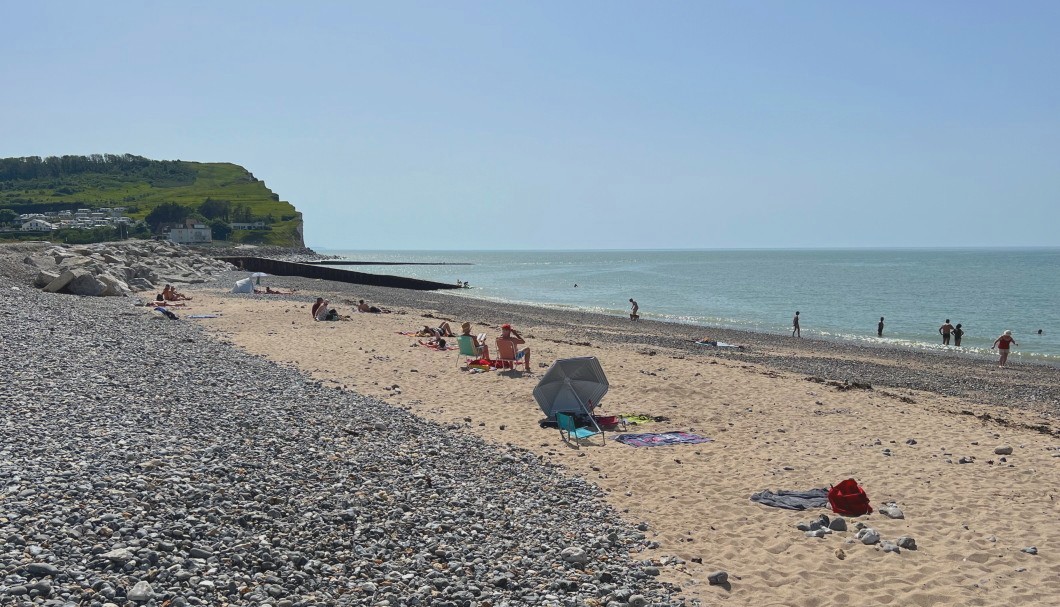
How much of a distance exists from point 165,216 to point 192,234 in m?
8.52

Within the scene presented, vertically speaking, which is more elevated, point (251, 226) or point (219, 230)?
point (251, 226)

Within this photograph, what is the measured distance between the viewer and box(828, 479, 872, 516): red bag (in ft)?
26.6

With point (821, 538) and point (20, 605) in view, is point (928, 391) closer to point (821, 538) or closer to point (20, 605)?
point (821, 538)

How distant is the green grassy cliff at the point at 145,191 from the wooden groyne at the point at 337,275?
5376cm

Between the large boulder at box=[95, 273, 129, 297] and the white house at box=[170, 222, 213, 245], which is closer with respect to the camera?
the large boulder at box=[95, 273, 129, 297]

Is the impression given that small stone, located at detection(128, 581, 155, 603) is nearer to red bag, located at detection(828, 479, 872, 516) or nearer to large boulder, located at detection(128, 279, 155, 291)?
red bag, located at detection(828, 479, 872, 516)

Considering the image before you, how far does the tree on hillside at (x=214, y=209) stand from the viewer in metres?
144

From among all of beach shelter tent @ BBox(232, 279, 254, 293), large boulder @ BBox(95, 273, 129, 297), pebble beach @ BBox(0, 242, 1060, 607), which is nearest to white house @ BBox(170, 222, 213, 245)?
beach shelter tent @ BBox(232, 279, 254, 293)

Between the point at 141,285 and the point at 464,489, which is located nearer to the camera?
the point at 464,489

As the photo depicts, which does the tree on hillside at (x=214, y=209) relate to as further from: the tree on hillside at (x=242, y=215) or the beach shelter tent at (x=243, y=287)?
the beach shelter tent at (x=243, y=287)

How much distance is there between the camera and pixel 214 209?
14500 cm

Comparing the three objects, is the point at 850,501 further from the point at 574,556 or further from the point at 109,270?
the point at 109,270

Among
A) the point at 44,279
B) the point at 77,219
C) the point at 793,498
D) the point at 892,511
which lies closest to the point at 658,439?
the point at 793,498

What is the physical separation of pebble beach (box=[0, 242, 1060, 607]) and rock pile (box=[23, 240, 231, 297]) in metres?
13.7
